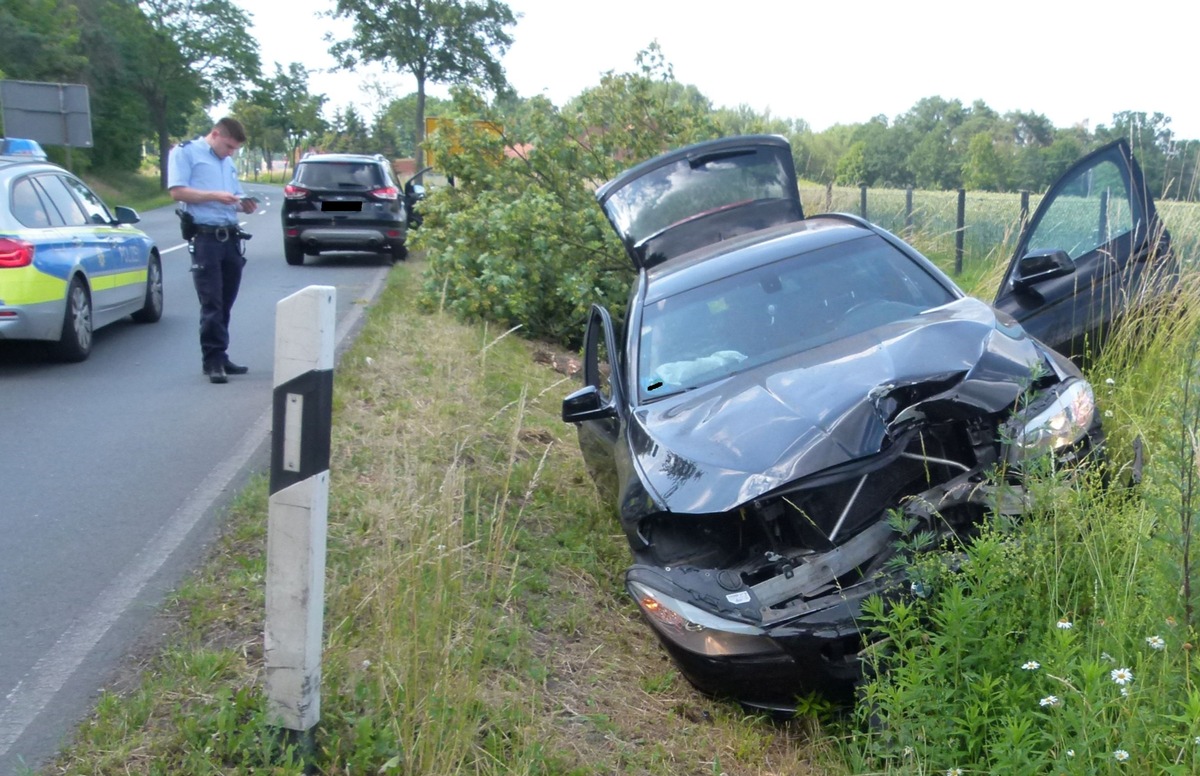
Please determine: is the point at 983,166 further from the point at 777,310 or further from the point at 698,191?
the point at 777,310

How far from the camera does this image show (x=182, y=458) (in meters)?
6.50

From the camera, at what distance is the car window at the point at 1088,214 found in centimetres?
650

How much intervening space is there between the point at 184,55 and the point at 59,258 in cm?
5895

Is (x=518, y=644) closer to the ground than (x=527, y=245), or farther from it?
closer to the ground

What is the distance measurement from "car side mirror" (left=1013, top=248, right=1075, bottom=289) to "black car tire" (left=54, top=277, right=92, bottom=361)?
7.15 meters

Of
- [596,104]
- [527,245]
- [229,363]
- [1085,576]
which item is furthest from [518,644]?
[596,104]

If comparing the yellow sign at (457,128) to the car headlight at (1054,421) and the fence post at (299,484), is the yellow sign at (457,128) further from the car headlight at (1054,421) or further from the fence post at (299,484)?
the fence post at (299,484)

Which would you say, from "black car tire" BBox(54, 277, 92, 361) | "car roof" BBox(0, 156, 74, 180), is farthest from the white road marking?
"car roof" BBox(0, 156, 74, 180)

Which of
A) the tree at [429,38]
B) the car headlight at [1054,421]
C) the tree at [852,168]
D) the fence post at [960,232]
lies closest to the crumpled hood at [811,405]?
the car headlight at [1054,421]

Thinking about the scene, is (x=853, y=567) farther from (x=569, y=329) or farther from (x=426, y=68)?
(x=426, y=68)

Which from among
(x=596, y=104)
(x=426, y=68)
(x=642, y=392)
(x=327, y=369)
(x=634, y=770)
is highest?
(x=426, y=68)

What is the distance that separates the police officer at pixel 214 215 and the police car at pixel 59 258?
1.31 metres

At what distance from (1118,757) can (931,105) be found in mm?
40377

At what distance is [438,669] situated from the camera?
3.39 metres
